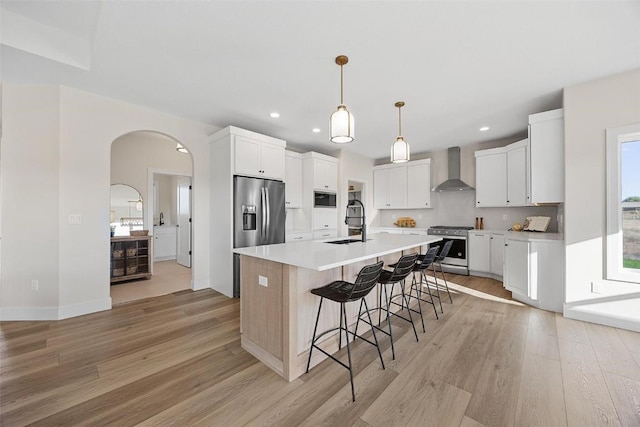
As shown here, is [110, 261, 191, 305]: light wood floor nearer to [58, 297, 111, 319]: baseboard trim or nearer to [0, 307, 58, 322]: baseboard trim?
[58, 297, 111, 319]: baseboard trim

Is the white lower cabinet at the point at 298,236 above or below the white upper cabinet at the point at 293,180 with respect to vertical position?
below

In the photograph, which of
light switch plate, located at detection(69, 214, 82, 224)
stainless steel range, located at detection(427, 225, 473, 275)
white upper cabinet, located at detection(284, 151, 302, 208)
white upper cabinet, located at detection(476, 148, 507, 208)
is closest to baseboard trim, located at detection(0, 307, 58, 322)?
light switch plate, located at detection(69, 214, 82, 224)

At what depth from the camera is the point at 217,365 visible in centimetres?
202

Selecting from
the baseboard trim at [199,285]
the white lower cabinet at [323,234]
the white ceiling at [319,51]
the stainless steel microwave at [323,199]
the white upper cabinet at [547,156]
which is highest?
the white ceiling at [319,51]

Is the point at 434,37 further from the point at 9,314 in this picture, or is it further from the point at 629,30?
the point at 9,314

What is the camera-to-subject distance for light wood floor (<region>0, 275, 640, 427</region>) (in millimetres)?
1521

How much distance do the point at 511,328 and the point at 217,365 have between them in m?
2.92

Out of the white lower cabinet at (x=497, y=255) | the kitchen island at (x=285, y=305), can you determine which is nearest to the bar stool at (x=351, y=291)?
the kitchen island at (x=285, y=305)

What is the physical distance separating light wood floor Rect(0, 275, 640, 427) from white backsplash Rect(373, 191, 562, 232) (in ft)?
7.87

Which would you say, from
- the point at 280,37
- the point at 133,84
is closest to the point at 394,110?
the point at 280,37

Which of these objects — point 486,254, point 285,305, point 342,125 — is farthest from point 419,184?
point 285,305

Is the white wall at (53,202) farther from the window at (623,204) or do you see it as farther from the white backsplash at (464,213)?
the window at (623,204)

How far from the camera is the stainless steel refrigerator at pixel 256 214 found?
12.1 feet

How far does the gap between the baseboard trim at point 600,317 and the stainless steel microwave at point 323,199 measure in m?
3.80
